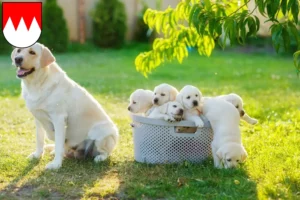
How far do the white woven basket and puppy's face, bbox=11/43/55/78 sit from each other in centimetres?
90

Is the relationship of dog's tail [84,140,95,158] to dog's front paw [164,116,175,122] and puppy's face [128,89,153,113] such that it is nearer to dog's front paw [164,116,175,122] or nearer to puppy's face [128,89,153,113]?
puppy's face [128,89,153,113]

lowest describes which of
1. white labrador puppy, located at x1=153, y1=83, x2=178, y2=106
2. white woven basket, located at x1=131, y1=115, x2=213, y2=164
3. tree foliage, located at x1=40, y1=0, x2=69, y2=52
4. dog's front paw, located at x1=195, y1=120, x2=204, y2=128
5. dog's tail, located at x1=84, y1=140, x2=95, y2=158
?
tree foliage, located at x1=40, y1=0, x2=69, y2=52

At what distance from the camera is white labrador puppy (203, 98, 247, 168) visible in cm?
437

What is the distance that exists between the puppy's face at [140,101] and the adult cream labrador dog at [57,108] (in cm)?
29

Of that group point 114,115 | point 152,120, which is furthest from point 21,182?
point 114,115

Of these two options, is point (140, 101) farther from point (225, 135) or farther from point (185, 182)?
point (185, 182)

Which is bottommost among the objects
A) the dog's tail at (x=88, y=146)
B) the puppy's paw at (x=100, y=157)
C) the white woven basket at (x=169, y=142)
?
the puppy's paw at (x=100, y=157)

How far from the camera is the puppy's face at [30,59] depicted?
4.50m

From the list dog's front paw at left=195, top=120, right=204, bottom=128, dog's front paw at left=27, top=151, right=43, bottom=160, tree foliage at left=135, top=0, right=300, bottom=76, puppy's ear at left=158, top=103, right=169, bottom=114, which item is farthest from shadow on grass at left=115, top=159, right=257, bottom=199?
tree foliage at left=135, top=0, right=300, bottom=76

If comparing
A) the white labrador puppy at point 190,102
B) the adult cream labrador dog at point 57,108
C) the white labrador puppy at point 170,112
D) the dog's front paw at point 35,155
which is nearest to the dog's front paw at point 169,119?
the white labrador puppy at point 170,112

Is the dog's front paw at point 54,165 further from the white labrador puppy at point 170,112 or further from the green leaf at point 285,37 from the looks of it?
the green leaf at point 285,37

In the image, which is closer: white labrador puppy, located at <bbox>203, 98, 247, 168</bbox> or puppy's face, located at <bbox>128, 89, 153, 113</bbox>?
white labrador puppy, located at <bbox>203, 98, 247, 168</bbox>

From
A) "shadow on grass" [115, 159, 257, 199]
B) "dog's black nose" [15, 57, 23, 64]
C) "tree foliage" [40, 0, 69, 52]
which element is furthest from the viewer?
"tree foliage" [40, 0, 69, 52]

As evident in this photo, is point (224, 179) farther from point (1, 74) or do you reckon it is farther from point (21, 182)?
point (1, 74)
